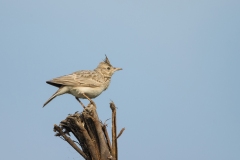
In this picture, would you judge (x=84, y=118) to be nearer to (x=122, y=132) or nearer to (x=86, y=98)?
(x=122, y=132)

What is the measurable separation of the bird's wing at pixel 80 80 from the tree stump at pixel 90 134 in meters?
2.43

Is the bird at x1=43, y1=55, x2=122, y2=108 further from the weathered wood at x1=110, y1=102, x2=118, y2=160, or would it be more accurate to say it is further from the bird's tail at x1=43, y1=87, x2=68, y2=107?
the weathered wood at x1=110, y1=102, x2=118, y2=160

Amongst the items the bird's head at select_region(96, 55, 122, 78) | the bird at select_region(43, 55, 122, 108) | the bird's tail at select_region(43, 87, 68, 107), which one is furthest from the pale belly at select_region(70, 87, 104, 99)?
the bird's head at select_region(96, 55, 122, 78)

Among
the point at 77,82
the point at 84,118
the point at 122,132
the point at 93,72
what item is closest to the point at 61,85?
the point at 77,82

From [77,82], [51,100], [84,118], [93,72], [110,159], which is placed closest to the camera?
[110,159]

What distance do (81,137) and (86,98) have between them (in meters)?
Result: 3.36

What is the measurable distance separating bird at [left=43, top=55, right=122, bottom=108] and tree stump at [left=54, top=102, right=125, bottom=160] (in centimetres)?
198

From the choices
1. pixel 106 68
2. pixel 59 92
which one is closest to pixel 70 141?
pixel 59 92

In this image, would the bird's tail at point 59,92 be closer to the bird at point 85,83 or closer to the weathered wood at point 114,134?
the bird at point 85,83

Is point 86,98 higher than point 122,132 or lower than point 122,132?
higher

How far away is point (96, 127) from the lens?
390 inches

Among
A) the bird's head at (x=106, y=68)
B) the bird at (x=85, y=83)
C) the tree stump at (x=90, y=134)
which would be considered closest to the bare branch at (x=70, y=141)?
the tree stump at (x=90, y=134)

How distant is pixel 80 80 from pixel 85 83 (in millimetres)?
179

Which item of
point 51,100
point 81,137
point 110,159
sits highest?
point 51,100
